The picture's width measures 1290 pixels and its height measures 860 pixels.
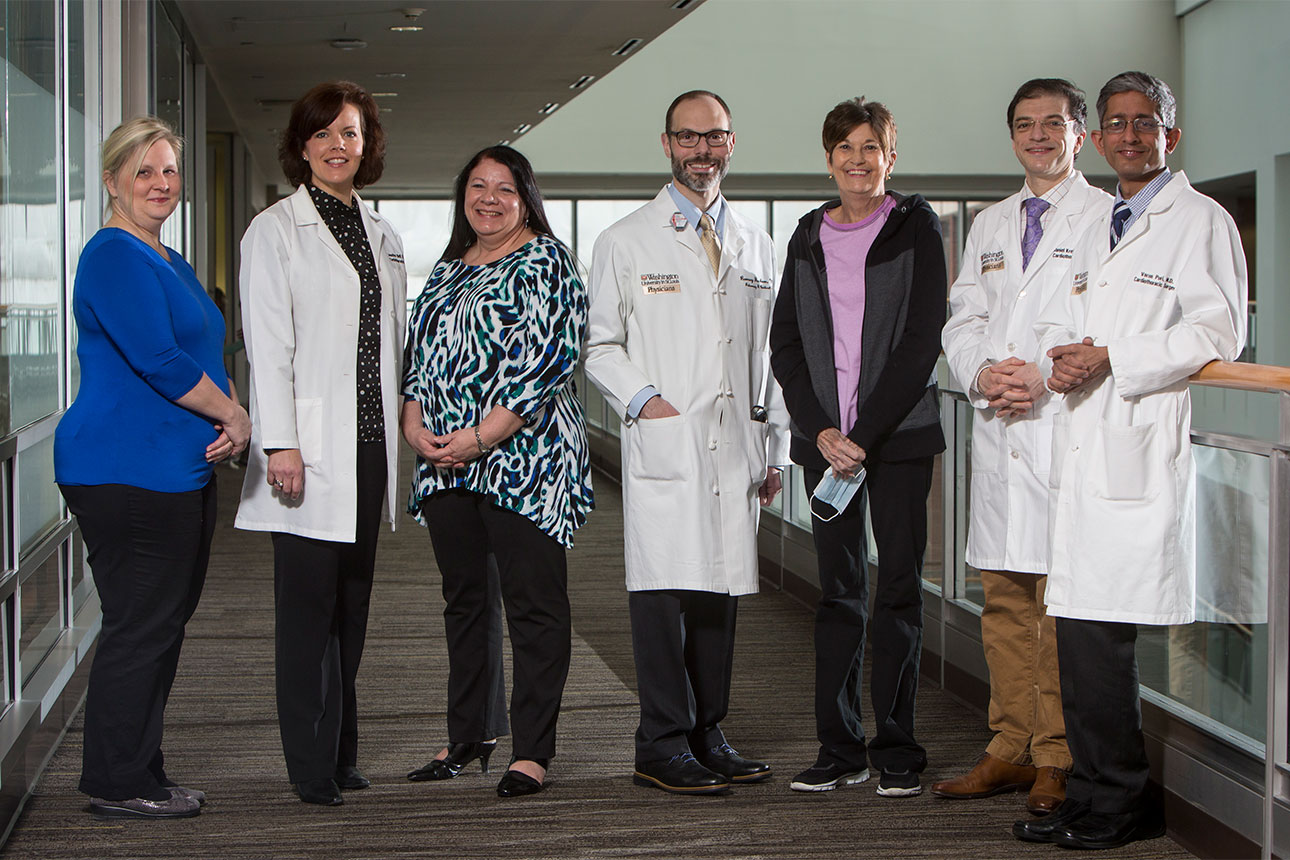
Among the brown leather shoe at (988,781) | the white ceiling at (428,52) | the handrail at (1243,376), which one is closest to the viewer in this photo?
the handrail at (1243,376)

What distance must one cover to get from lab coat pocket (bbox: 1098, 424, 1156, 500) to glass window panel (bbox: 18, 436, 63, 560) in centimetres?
292

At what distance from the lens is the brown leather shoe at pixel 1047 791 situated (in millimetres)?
3326

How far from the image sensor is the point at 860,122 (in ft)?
11.3

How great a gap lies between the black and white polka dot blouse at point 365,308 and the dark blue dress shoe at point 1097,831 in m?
1.93

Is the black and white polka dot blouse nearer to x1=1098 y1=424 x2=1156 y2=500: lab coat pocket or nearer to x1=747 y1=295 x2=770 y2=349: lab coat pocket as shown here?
x1=747 y1=295 x2=770 y2=349: lab coat pocket

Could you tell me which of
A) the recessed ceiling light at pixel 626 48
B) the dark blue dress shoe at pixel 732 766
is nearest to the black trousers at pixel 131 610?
the dark blue dress shoe at pixel 732 766

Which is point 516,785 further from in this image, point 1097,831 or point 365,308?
point 1097,831

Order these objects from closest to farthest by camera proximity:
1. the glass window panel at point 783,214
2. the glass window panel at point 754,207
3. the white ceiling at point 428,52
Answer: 1. the white ceiling at point 428,52
2. the glass window panel at point 754,207
3. the glass window panel at point 783,214

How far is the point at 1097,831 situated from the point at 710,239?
1774 mm

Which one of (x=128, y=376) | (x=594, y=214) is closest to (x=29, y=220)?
(x=128, y=376)

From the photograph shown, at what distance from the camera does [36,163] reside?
4.16 m

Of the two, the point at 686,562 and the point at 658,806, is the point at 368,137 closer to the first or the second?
the point at 686,562

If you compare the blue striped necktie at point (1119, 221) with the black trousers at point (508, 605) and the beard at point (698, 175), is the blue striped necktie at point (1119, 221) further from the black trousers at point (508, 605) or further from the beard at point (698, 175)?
the black trousers at point (508, 605)

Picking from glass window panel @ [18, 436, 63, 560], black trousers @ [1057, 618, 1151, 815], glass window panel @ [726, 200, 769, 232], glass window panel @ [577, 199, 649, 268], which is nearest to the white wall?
glass window panel @ [726, 200, 769, 232]
